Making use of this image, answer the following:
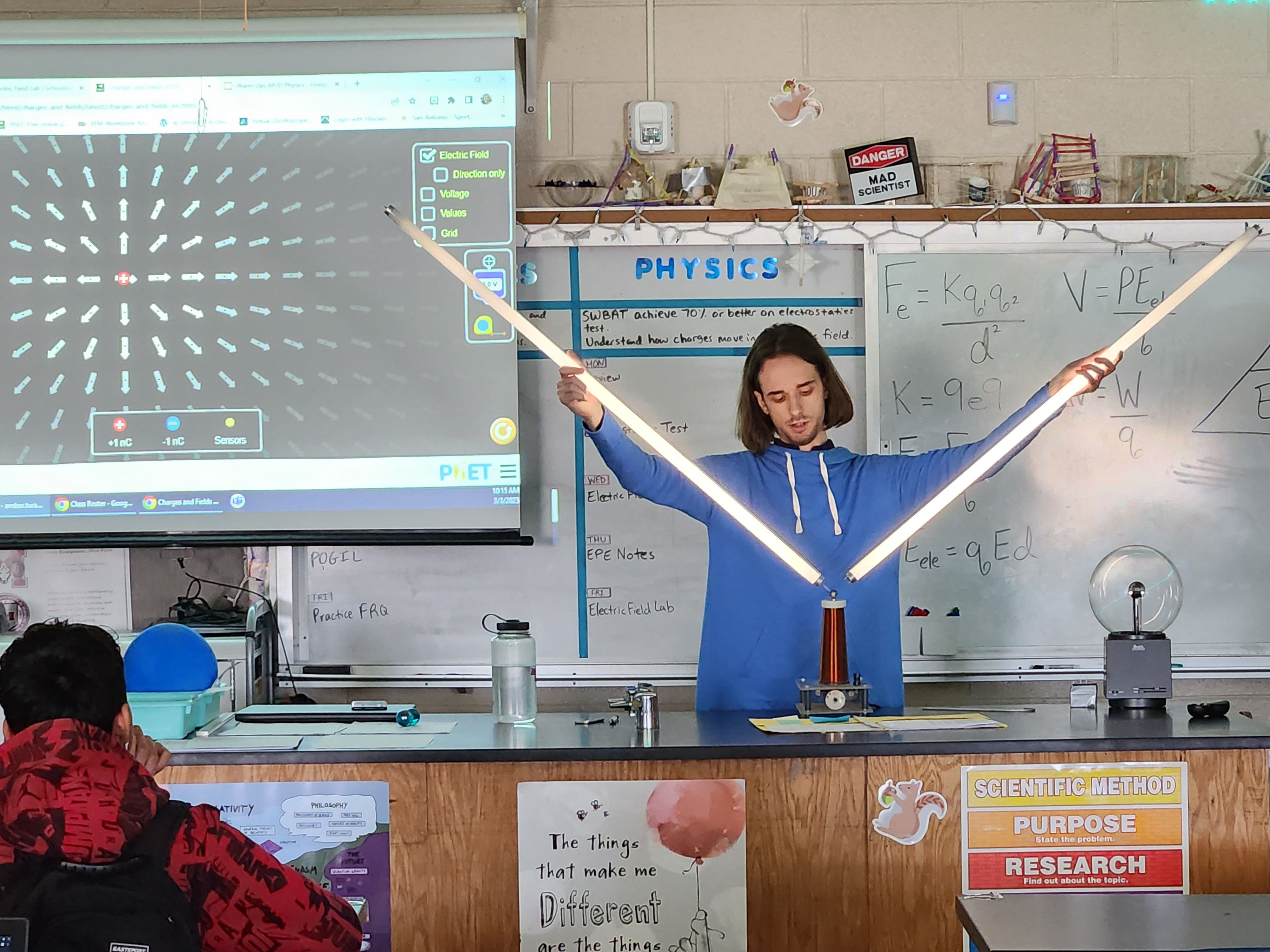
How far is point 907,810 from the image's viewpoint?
7.41 feet

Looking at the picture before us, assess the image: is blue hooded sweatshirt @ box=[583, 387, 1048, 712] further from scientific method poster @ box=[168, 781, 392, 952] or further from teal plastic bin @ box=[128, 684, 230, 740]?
teal plastic bin @ box=[128, 684, 230, 740]

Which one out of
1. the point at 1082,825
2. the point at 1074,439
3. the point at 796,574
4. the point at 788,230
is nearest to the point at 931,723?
the point at 1082,825

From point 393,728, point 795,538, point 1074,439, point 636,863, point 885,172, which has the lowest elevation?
point 636,863

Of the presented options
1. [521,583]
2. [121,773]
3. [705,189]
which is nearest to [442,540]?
[521,583]

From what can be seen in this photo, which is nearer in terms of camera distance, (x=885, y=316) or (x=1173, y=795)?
(x=1173, y=795)

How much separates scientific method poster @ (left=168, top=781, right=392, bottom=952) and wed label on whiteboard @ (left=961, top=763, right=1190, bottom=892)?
113cm

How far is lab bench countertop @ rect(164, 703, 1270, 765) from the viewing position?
223 centimetres

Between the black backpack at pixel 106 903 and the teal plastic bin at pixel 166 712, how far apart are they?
3.46 ft

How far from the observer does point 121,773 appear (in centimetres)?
140

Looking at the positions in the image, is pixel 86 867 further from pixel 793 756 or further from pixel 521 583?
pixel 521 583

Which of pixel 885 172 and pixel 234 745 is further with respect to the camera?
pixel 885 172

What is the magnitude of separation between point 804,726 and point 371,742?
877mm

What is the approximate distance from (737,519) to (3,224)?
220cm

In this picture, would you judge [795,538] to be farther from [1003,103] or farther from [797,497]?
[1003,103]
